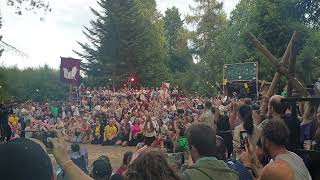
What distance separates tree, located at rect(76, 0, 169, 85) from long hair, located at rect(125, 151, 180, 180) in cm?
4798

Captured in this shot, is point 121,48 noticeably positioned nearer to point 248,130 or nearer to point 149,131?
point 149,131

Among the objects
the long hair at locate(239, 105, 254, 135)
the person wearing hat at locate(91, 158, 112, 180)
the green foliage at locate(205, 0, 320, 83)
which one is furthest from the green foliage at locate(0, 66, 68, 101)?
the person wearing hat at locate(91, 158, 112, 180)

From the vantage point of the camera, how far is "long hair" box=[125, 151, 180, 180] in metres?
2.77

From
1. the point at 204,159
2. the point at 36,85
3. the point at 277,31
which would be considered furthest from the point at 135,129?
the point at 36,85

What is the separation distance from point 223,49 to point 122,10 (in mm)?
10941

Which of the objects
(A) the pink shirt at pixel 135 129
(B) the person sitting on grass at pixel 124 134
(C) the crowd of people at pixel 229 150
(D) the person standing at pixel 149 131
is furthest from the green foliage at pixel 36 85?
(C) the crowd of people at pixel 229 150

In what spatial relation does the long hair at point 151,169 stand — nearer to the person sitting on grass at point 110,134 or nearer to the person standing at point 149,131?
the person standing at point 149,131

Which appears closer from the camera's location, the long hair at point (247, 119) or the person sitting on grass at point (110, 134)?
the long hair at point (247, 119)

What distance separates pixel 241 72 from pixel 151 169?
64.1 feet

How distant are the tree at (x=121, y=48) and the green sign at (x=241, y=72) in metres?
28.4

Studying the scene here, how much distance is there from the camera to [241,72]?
864 inches

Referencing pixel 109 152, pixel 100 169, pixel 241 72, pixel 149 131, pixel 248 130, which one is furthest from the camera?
pixel 241 72

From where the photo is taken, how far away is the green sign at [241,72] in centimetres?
2120

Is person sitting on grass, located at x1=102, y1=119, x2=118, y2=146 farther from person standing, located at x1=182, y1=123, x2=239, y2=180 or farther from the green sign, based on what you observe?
person standing, located at x1=182, y1=123, x2=239, y2=180
